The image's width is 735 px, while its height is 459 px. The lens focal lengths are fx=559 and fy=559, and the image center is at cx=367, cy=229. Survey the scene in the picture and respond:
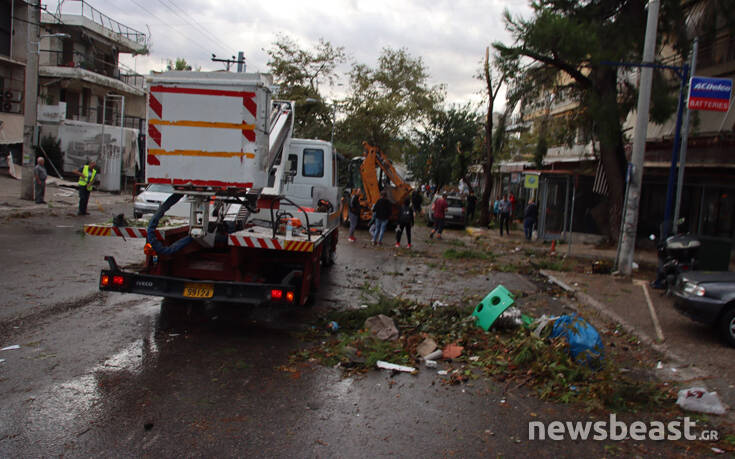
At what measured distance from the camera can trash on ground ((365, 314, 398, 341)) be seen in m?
6.80

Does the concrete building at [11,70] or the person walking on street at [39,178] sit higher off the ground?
the concrete building at [11,70]

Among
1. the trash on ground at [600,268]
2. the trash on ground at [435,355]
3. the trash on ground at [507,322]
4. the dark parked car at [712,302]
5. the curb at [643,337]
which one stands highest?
the dark parked car at [712,302]

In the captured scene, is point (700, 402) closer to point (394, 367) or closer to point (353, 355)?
point (394, 367)

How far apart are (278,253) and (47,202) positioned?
1832 cm

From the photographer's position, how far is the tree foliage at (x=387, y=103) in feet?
148

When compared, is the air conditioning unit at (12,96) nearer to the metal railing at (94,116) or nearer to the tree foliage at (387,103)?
the metal railing at (94,116)

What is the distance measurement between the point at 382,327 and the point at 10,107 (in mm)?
31375

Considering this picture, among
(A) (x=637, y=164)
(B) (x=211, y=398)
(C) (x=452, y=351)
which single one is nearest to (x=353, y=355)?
(C) (x=452, y=351)

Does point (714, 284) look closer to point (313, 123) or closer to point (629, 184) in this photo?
point (629, 184)

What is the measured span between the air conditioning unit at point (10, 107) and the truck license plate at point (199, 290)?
98.4 ft

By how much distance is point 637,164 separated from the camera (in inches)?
502

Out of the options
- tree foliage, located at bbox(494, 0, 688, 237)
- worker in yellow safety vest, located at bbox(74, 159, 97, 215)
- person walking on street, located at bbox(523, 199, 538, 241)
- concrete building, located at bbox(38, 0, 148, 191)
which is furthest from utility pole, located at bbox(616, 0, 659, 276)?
concrete building, located at bbox(38, 0, 148, 191)

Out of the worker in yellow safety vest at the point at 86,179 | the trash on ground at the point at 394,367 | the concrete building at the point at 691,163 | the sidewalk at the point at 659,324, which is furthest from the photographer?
the worker in yellow safety vest at the point at 86,179

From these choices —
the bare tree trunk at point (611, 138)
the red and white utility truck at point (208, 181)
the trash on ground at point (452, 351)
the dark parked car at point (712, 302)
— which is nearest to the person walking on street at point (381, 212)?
the bare tree trunk at point (611, 138)
